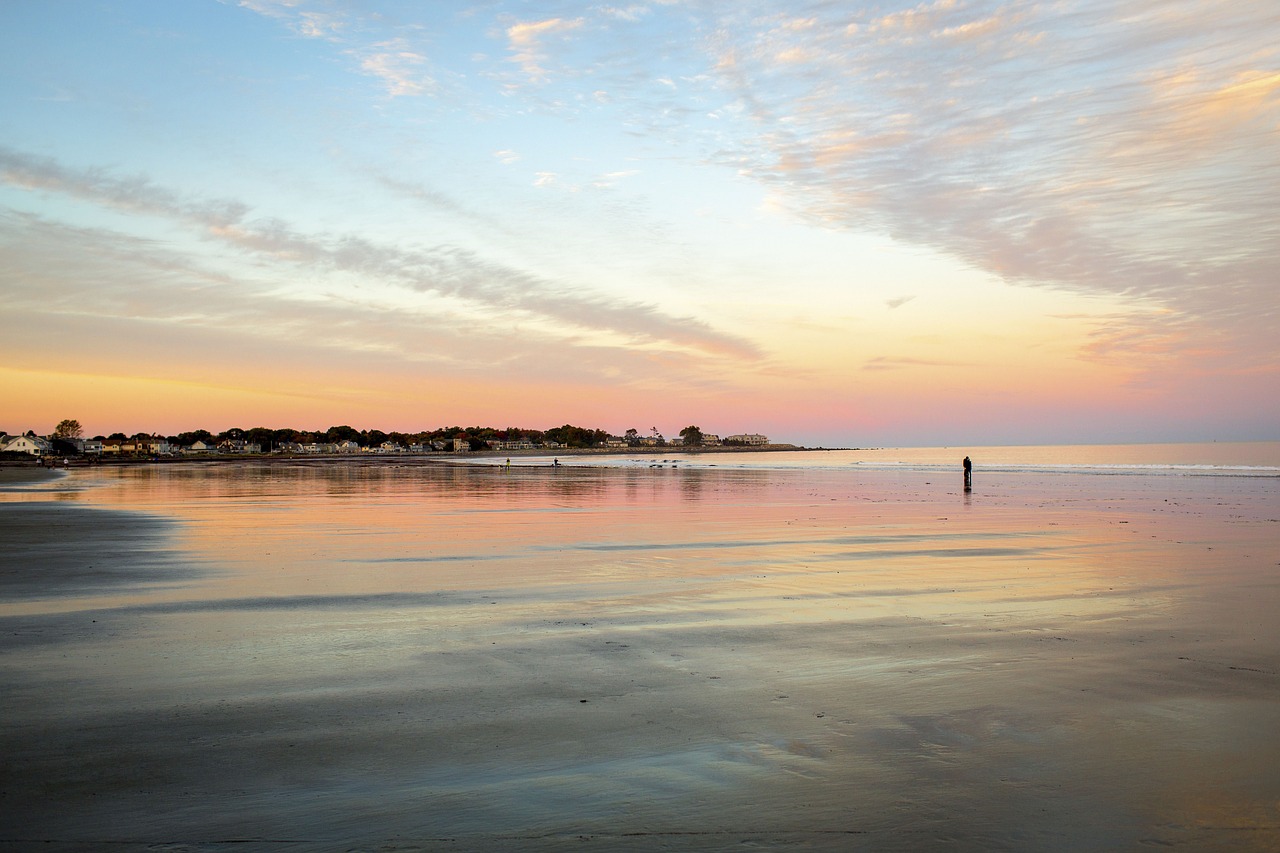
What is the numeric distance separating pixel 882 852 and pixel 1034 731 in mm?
2710

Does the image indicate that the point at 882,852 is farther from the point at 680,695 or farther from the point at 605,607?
the point at 605,607

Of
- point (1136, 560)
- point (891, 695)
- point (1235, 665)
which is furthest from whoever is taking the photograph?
point (1136, 560)

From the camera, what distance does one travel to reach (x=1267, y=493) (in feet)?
126

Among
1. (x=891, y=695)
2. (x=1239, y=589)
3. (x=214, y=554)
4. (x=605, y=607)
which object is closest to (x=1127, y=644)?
(x=891, y=695)

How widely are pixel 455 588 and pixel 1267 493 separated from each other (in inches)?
1563

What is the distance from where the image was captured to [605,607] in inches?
489

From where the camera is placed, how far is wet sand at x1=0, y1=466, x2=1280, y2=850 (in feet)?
17.3

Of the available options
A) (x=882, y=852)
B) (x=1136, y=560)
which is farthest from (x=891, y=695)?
(x=1136, y=560)

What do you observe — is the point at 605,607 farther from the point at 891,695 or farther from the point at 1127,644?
the point at 1127,644

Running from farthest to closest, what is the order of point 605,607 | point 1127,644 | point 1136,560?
point 1136,560 → point 605,607 → point 1127,644

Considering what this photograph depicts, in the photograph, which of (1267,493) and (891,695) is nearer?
(891,695)

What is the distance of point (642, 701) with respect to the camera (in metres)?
7.73

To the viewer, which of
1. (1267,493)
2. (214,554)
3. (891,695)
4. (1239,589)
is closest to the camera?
(891,695)

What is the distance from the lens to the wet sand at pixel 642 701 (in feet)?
17.3
